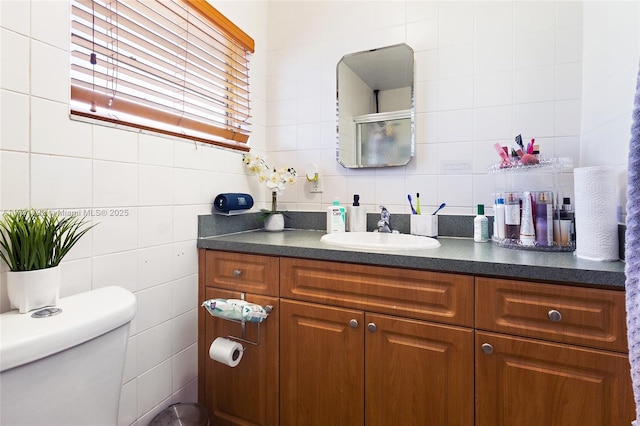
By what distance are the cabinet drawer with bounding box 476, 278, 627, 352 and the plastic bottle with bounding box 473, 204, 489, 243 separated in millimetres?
424

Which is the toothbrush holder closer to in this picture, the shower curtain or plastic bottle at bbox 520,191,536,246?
plastic bottle at bbox 520,191,536,246

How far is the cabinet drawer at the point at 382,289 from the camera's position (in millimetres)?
975

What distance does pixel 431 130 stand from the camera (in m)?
1.51

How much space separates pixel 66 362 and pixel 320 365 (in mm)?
763

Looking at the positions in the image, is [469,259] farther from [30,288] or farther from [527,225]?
[30,288]

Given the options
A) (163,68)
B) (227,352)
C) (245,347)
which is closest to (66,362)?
(227,352)

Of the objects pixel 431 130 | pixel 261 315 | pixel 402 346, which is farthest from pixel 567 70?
pixel 261 315

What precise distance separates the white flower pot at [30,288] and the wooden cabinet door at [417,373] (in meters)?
0.94

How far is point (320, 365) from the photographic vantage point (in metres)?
1.17

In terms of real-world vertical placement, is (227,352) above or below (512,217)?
below

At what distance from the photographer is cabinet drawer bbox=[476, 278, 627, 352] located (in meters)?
0.81

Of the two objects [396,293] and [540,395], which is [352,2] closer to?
[396,293]

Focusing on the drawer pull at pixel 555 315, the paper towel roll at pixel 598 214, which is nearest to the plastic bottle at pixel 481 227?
the paper towel roll at pixel 598 214

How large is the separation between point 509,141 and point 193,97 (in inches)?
55.1
